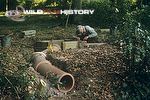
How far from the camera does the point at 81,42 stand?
15312 mm

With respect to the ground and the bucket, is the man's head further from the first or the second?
the bucket

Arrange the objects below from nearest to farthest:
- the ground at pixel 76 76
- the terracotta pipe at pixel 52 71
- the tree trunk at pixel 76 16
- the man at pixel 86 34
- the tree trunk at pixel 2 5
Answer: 1. the ground at pixel 76 76
2. the terracotta pipe at pixel 52 71
3. the man at pixel 86 34
4. the tree trunk at pixel 76 16
5. the tree trunk at pixel 2 5

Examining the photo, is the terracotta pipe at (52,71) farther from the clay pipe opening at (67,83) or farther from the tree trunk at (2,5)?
the tree trunk at (2,5)

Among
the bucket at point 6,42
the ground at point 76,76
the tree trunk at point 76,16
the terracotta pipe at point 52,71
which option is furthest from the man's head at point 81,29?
the tree trunk at point 76,16

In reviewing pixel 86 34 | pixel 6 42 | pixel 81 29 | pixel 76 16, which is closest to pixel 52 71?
pixel 81 29

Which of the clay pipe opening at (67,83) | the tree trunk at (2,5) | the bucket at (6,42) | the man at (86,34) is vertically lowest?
the clay pipe opening at (67,83)

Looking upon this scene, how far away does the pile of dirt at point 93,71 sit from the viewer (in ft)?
32.6

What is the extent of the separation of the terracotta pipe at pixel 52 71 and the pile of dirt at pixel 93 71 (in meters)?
0.21

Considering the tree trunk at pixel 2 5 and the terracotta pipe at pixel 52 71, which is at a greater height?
the tree trunk at pixel 2 5

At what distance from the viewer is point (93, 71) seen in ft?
35.1

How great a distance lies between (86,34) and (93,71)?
223 inches

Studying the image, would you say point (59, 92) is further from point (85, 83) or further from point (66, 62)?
point (66, 62)

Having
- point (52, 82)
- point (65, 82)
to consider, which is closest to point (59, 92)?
point (65, 82)

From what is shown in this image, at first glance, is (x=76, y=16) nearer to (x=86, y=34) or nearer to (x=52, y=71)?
(x=86, y=34)
